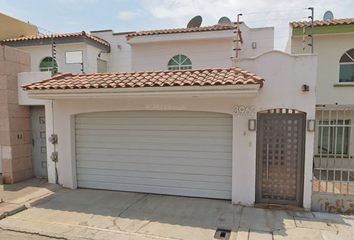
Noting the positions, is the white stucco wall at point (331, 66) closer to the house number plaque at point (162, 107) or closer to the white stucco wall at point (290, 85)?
the white stucco wall at point (290, 85)

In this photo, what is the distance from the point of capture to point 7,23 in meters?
13.4

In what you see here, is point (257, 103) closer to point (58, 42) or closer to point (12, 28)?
point (58, 42)

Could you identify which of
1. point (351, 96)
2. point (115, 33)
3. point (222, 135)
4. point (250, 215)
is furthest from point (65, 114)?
point (351, 96)

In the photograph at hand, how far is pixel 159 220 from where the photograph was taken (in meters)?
5.65

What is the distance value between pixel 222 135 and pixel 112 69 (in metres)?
10.2

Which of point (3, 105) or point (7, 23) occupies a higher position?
point (7, 23)

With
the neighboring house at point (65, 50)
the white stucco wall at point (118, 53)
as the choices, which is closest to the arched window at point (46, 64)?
the neighboring house at point (65, 50)

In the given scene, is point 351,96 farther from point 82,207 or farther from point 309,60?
point 82,207

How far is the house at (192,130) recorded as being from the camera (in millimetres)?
6105

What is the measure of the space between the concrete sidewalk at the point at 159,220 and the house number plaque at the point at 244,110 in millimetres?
2539

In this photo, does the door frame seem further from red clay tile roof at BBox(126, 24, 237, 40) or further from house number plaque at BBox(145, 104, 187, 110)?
red clay tile roof at BBox(126, 24, 237, 40)

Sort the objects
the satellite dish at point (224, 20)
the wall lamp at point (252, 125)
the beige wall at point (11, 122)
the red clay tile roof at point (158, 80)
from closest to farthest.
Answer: the red clay tile roof at point (158, 80), the wall lamp at point (252, 125), the beige wall at point (11, 122), the satellite dish at point (224, 20)

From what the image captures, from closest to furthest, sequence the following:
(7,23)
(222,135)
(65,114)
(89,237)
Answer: (89,237) → (222,135) → (65,114) → (7,23)

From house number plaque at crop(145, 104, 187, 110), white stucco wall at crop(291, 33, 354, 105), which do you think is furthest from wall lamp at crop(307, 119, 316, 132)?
white stucco wall at crop(291, 33, 354, 105)
